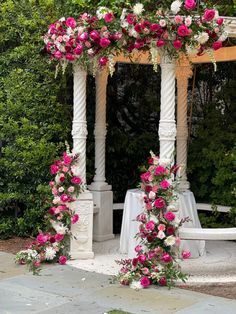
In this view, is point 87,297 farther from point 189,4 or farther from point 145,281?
point 189,4

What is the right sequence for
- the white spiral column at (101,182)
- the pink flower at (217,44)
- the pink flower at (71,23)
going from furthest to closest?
the white spiral column at (101,182)
the pink flower at (71,23)
the pink flower at (217,44)

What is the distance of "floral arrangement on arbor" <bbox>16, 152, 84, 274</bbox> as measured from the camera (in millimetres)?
Answer: 7012

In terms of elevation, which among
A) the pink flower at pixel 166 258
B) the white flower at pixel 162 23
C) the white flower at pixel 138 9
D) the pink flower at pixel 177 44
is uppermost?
the white flower at pixel 138 9

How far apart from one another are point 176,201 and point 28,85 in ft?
11.0

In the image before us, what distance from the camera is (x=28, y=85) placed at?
8.55m

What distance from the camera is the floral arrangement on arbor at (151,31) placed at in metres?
6.05

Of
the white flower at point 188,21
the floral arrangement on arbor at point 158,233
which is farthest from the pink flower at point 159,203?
the white flower at point 188,21

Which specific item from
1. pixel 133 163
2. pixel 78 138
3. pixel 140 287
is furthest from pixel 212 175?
pixel 140 287

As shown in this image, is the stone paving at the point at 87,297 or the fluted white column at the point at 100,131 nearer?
the stone paving at the point at 87,297

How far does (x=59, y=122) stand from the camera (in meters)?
8.59

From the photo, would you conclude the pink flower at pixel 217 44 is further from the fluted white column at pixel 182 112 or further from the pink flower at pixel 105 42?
the fluted white column at pixel 182 112

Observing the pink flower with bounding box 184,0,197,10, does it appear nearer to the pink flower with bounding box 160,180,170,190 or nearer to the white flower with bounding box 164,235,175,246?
the pink flower with bounding box 160,180,170,190

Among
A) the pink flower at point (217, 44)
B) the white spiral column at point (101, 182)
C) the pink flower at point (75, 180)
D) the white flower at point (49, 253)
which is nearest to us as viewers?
the pink flower at point (217, 44)

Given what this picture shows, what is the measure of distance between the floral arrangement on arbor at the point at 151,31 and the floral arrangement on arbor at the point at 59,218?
54.6 inches
